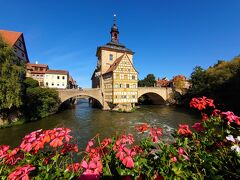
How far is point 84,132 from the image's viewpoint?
1466 cm

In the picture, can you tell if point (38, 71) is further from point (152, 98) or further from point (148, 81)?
point (148, 81)

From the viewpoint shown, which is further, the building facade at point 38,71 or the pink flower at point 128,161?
the building facade at point 38,71

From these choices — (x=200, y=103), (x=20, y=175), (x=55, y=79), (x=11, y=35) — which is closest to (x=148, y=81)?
(x=55, y=79)

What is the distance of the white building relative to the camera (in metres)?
41.6

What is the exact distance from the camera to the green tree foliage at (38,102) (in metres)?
19.3

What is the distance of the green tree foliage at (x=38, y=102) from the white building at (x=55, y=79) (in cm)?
2036

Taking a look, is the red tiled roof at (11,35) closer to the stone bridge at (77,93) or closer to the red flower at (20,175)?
the stone bridge at (77,93)

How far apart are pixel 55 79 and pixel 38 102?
2325 cm

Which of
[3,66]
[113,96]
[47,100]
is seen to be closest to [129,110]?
[113,96]

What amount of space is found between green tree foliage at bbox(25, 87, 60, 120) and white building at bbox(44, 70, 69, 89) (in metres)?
20.4

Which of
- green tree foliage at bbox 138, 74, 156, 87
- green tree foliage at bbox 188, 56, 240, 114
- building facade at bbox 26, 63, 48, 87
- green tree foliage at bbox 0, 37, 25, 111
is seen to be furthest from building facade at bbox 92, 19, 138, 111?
green tree foliage at bbox 138, 74, 156, 87

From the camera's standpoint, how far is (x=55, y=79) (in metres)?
42.5

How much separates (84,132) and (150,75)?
46.7 m

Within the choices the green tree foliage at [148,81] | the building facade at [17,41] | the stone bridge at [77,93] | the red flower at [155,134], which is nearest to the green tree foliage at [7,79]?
the building facade at [17,41]
